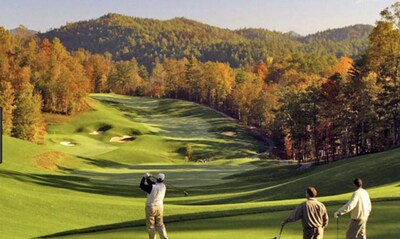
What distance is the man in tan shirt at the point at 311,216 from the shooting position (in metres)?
13.0

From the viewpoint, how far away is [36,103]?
3755 inches

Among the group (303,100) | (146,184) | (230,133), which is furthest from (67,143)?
(146,184)

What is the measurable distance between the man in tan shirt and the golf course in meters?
3.49

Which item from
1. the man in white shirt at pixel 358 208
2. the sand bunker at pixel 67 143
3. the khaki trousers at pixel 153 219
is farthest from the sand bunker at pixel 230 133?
the man in white shirt at pixel 358 208

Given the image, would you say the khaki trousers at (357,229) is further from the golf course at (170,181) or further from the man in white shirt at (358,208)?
the golf course at (170,181)

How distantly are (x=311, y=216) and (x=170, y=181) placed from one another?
53.0m

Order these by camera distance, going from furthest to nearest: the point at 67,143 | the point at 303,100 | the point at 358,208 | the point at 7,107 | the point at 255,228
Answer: the point at 67,143, the point at 7,107, the point at 303,100, the point at 255,228, the point at 358,208

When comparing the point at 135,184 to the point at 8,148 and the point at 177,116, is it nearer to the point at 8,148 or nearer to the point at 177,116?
the point at 8,148

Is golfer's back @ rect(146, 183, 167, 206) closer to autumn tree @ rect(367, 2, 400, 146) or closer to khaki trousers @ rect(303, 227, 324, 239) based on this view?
khaki trousers @ rect(303, 227, 324, 239)

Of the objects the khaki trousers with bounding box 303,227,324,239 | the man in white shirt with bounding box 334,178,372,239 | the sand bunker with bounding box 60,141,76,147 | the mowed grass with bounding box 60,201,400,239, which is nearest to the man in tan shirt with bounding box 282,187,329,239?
the khaki trousers with bounding box 303,227,324,239

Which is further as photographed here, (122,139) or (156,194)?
(122,139)

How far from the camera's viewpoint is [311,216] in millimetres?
13008

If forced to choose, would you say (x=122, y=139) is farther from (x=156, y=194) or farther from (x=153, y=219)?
(x=156, y=194)

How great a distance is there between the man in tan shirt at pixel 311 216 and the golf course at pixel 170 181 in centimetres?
349
